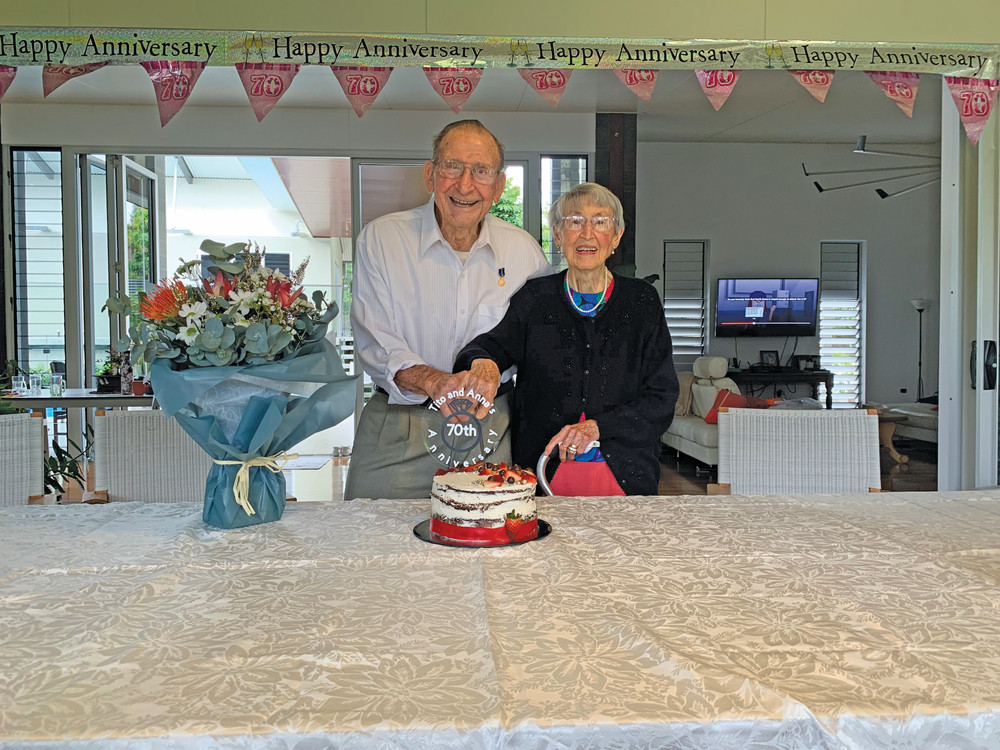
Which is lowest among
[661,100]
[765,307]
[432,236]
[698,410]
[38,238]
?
[698,410]

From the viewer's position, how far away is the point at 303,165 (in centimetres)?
734

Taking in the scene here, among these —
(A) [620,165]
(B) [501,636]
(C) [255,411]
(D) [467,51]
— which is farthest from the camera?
(A) [620,165]

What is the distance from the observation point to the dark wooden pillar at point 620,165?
228 inches

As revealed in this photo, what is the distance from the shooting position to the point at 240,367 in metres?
1.46

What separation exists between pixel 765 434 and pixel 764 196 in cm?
729

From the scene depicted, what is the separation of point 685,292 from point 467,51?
20.4 ft

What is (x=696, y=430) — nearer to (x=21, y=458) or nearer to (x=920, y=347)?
(x=920, y=347)

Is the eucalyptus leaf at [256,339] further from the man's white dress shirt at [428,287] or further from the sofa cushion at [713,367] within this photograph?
the sofa cushion at [713,367]

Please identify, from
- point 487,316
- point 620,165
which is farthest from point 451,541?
point 620,165

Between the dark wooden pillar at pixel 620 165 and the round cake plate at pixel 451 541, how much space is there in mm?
4092

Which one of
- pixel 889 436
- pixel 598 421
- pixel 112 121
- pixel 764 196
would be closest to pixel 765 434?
pixel 598 421

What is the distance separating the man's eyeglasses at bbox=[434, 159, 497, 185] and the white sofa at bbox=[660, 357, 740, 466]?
473cm

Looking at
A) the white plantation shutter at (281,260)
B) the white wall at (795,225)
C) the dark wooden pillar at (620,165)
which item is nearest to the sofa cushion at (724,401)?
the dark wooden pillar at (620,165)

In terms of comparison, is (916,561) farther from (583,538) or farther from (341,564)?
(341,564)
